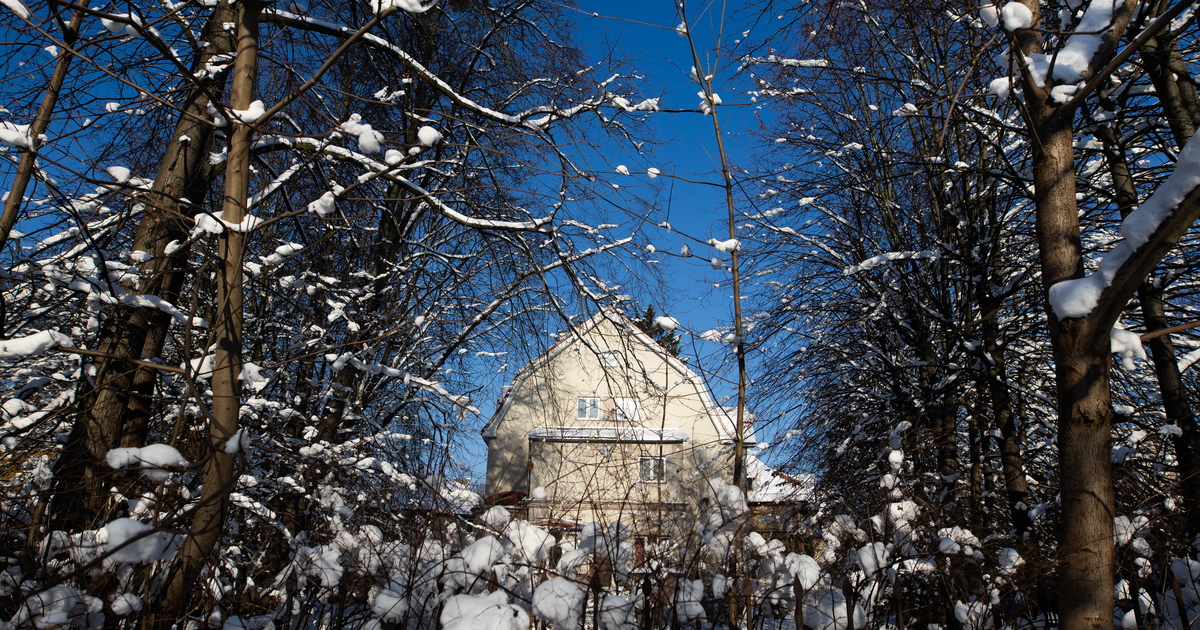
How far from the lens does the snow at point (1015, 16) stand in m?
2.06

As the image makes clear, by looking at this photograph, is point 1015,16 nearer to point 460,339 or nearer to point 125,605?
point 125,605

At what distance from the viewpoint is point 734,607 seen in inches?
89.2

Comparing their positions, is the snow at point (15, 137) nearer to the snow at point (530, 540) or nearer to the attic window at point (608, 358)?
the snow at point (530, 540)

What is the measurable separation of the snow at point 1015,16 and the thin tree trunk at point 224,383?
2.64m

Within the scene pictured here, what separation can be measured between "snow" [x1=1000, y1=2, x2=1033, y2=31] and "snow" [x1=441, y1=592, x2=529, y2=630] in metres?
→ 2.50

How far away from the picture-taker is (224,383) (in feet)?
6.45

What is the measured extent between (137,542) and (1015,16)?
314cm

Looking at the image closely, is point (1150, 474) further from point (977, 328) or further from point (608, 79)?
point (608, 79)

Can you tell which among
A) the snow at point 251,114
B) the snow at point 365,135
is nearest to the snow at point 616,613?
the snow at point 365,135

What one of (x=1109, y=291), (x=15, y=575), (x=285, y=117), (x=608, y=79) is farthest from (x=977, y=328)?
(x=15, y=575)

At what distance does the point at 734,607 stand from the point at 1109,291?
1.61m

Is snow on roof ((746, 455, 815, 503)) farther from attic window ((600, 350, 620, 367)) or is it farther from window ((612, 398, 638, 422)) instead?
attic window ((600, 350, 620, 367))

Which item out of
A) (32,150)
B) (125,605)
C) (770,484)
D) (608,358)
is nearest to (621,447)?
(608,358)

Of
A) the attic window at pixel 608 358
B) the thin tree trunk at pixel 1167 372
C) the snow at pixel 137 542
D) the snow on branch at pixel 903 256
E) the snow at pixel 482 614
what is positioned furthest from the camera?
the snow on branch at pixel 903 256
